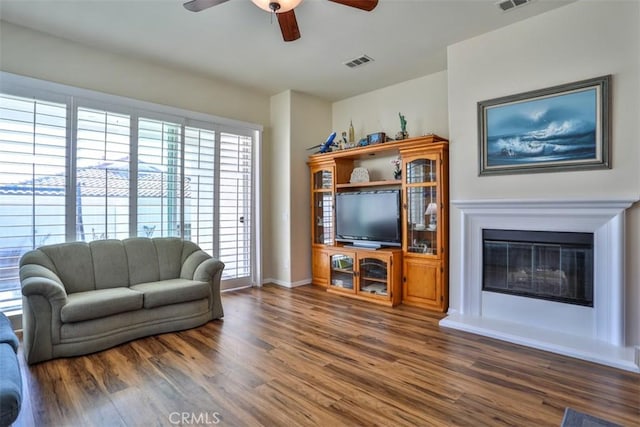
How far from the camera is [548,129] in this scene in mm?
3051

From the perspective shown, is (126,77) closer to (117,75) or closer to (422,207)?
(117,75)

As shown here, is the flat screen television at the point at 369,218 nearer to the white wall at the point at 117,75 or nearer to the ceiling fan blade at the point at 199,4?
the white wall at the point at 117,75

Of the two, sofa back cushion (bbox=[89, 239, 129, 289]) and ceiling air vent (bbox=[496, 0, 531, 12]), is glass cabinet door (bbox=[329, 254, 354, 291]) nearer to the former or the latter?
sofa back cushion (bbox=[89, 239, 129, 289])

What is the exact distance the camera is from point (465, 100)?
11.7 feet

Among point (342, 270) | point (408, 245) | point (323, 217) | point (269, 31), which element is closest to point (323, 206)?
point (323, 217)

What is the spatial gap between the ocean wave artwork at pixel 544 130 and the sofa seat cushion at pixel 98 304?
3.67 metres

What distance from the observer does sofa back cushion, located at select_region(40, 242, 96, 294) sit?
3.10 metres

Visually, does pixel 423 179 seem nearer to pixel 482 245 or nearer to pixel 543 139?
pixel 482 245

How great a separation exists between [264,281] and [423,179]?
2.86m

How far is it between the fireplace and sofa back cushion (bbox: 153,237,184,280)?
336 cm

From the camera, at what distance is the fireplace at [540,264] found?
2910 millimetres

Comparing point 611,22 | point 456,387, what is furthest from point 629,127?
point 456,387

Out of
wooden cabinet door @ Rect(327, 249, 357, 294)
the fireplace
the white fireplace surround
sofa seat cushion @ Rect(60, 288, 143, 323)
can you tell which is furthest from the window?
the fireplace

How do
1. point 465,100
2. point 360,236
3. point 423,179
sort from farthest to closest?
point 360,236 < point 423,179 < point 465,100
